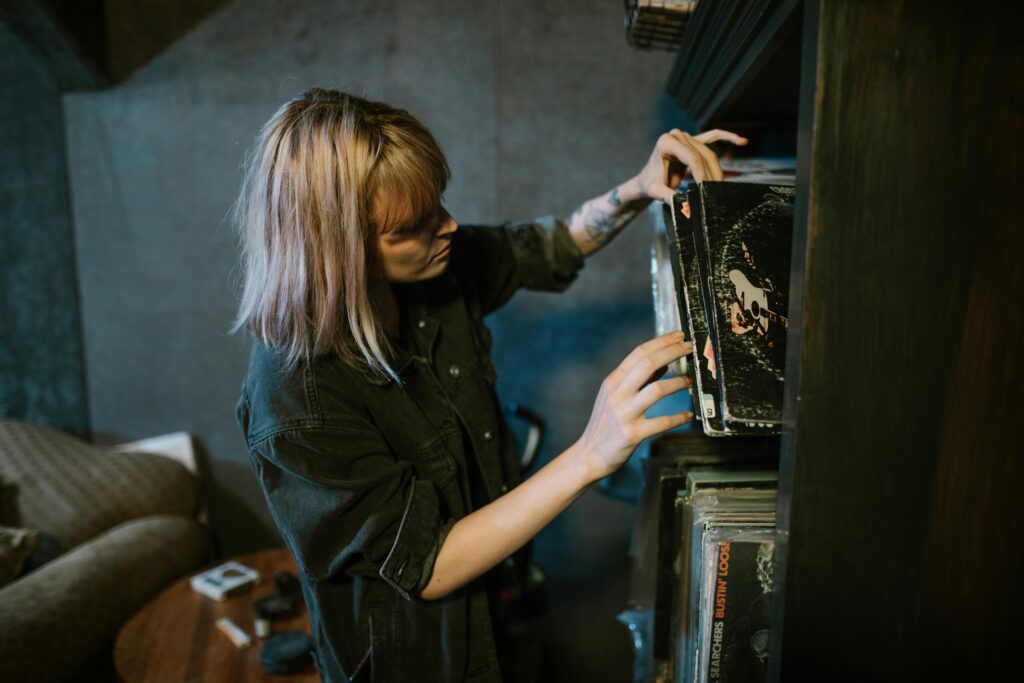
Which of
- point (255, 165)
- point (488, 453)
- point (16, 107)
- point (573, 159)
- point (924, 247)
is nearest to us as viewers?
point (924, 247)

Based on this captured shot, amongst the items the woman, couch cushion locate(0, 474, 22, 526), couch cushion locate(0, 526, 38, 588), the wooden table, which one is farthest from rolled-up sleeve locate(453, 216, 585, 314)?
couch cushion locate(0, 474, 22, 526)

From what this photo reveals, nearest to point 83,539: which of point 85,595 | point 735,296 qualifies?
point 85,595

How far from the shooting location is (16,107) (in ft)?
7.09

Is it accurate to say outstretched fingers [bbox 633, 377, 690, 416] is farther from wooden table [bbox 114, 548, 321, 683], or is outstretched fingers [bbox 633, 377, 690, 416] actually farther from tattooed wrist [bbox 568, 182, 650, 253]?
wooden table [bbox 114, 548, 321, 683]

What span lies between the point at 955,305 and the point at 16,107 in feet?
8.86

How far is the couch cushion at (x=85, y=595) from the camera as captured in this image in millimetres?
1418

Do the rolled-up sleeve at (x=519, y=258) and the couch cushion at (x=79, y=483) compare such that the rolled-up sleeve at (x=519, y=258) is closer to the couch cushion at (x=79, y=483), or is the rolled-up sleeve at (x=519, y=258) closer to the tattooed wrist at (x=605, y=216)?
the tattooed wrist at (x=605, y=216)

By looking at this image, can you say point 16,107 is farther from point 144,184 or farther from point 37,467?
point 37,467

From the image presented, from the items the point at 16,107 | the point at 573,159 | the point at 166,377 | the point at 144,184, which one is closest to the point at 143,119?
the point at 144,184

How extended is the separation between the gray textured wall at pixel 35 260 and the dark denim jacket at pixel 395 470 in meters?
1.78

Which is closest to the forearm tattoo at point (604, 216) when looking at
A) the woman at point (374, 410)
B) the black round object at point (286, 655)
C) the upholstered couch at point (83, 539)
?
the woman at point (374, 410)

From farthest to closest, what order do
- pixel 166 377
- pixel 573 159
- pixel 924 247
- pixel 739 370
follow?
pixel 166 377
pixel 573 159
pixel 739 370
pixel 924 247

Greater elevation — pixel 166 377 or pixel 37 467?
pixel 166 377

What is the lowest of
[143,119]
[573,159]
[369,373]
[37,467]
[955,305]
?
[37,467]
